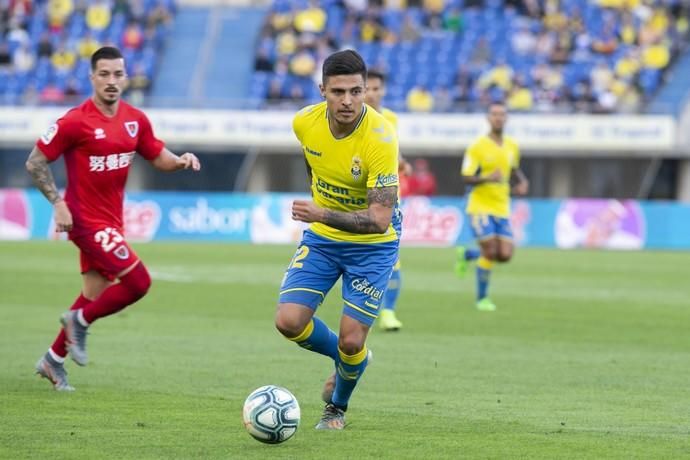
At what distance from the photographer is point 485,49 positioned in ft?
125

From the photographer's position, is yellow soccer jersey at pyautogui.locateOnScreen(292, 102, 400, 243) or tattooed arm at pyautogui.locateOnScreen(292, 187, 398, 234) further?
yellow soccer jersey at pyautogui.locateOnScreen(292, 102, 400, 243)

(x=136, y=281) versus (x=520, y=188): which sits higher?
(x=136, y=281)

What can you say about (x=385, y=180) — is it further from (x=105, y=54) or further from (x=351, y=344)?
(x=105, y=54)

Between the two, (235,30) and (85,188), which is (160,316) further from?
(235,30)

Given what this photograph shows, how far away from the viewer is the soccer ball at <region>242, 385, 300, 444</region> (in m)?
7.58

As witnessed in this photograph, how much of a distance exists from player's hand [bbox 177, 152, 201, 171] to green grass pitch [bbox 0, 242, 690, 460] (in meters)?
1.64

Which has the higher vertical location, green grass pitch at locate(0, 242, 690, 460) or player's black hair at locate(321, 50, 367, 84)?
player's black hair at locate(321, 50, 367, 84)

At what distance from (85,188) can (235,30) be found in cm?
3203

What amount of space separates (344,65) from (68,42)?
33876 millimetres

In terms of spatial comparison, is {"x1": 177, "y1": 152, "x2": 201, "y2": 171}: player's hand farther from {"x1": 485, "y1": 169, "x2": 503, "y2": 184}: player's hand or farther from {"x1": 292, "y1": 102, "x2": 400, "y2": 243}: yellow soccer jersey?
{"x1": 485, "y1": 169, "x2": 503, "y2": 184}: player's hand

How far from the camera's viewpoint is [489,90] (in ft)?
121

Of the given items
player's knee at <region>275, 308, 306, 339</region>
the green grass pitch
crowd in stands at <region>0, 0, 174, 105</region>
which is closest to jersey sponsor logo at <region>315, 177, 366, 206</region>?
player's knee at <region>275, 308, 306, 339</region>

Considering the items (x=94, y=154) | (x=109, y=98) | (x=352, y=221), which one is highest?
(x=109, y=98)

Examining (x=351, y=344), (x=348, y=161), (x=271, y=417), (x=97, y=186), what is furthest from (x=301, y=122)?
(x=97, y=186)
